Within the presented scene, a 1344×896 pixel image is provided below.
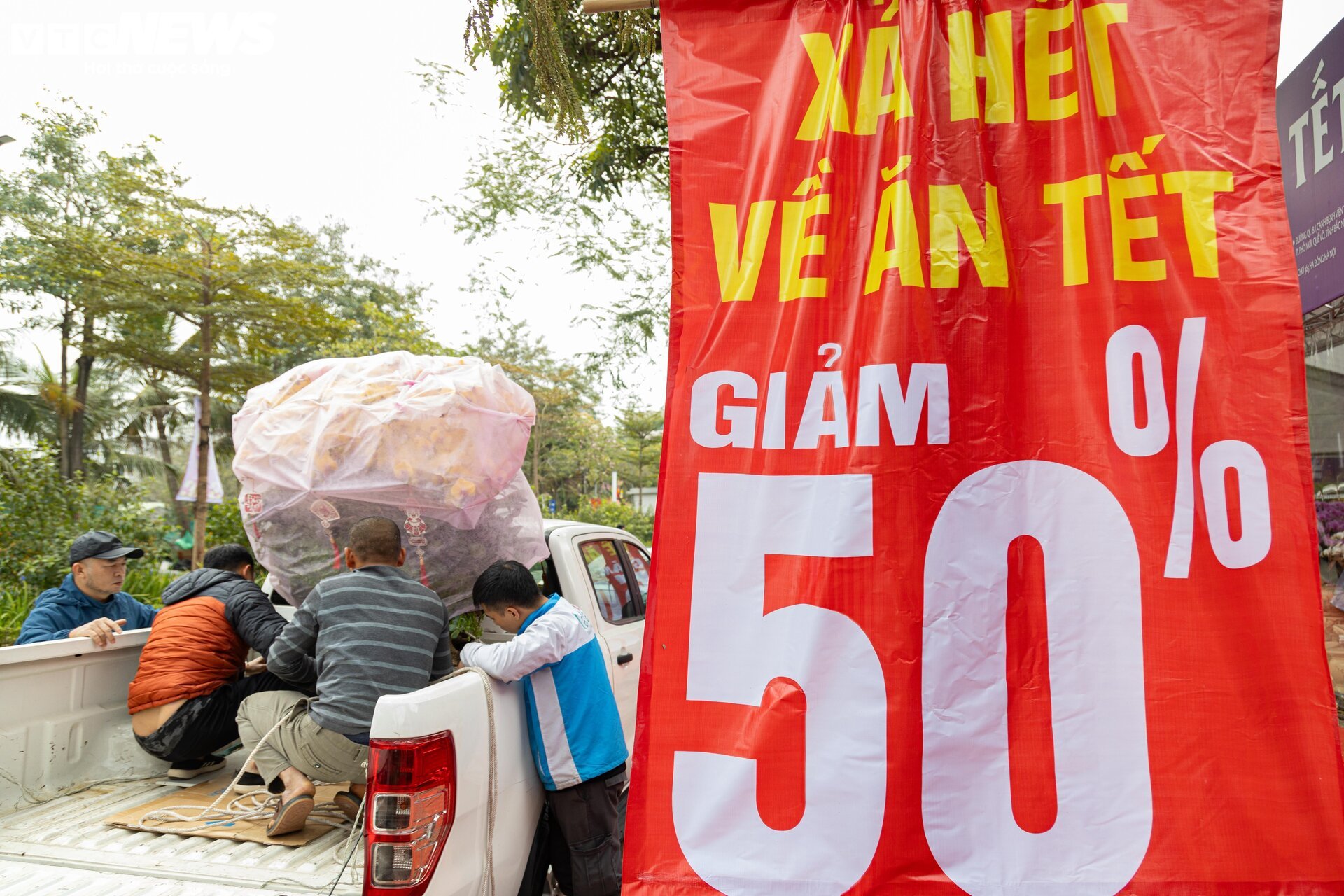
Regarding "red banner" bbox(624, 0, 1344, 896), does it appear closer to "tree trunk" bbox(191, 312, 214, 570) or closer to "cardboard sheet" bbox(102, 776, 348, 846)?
"cardboard sheet" bbox(102, 776, 348, 846)

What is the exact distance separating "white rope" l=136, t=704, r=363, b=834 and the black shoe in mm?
310

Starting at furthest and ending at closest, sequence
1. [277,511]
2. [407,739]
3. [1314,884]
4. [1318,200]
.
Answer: [1318,200] → [277,511] → [407,739] → [1314,884]

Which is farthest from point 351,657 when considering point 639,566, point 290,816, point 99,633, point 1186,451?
point 1186,451

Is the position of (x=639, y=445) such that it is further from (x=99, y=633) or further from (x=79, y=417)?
(x=99, y=633)

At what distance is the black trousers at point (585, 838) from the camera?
3.04 m

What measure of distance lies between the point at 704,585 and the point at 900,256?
2.73 feet

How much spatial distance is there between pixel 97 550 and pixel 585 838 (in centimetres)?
288

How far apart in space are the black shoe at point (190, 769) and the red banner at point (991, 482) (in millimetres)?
2645

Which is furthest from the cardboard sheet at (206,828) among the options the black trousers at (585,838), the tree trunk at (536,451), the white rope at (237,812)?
the tree trunk at (536,451)

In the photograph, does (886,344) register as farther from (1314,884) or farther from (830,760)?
(1314,884)

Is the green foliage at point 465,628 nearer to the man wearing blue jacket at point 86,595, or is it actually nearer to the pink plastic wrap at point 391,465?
the pink plastic wrap at point 391,465

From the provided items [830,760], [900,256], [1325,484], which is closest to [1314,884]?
[830,760]

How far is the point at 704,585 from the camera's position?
189cm

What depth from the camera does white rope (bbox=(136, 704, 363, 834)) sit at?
3.00 metres
